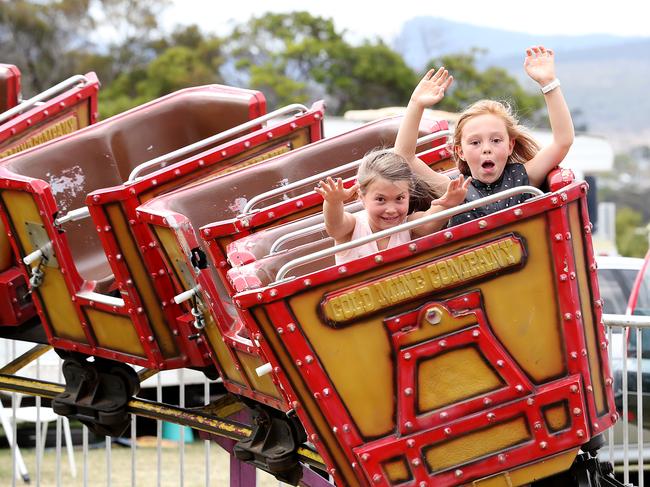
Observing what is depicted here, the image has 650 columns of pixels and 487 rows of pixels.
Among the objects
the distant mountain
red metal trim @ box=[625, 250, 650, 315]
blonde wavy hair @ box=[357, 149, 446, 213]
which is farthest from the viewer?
the distant mountain

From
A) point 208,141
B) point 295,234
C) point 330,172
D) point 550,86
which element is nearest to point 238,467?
point 208,141

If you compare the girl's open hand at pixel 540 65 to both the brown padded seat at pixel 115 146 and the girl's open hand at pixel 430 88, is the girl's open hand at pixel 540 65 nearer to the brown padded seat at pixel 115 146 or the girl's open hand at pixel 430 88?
the girl's open hand at pixel 430 88

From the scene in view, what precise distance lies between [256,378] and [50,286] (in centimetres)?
113

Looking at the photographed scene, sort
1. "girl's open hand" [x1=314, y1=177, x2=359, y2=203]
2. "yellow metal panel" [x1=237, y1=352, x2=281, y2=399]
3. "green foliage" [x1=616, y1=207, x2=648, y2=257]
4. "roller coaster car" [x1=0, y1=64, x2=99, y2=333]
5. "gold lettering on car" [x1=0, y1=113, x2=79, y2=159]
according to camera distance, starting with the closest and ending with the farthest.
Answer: "girl's open hand" [x1=314, y1=177, x2=359, y2=203]
"yellow metal panel" [x1=237, y1=352, x2=281, y2=399]
"roller coaster car" [x1=0, y1=64, x2=99, y2=333]
"gold lettering on car" [x1=0, y1=113, x2=79, y2=159]
"green foliage" [x1=616, y1=207, x2=648, y2=257]

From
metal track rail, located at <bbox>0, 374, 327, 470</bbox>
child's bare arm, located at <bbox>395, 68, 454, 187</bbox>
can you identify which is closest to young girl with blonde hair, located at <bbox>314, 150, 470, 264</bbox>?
child's bare arm, located at <bbox>395, 68, 454, 187</bbox>

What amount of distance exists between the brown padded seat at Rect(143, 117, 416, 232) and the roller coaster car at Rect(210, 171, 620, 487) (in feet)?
3.86

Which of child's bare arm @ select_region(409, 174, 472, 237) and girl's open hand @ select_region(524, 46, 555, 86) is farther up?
girl's open hand @ select_region(524, 46, 555, 86)

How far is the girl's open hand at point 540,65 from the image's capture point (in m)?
3.29

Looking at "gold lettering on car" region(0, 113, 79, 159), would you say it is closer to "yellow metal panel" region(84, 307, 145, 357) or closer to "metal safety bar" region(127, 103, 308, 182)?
"metal safety bar" region(127, 103, 308, 182)

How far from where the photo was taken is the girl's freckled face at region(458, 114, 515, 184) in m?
3.30

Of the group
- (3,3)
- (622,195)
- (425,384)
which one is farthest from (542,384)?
(622,195)

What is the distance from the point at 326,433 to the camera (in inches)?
119

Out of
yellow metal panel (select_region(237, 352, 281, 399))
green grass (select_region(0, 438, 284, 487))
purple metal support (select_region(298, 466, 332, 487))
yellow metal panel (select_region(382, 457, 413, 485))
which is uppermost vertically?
yellow metal panel (select_region(237, 352, 281, 399))

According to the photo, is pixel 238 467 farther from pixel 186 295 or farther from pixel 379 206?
pixel 379 206
